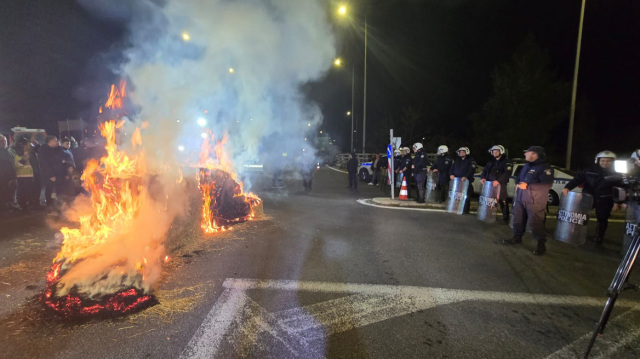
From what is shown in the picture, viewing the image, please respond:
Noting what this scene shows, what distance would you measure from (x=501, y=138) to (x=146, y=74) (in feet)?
66.7

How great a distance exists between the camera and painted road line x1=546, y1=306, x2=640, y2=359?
2.82 m

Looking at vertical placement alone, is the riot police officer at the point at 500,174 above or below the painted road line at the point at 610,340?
above

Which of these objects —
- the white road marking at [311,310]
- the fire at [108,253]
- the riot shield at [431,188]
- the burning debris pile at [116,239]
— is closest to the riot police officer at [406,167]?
the riot shield at [431,188]

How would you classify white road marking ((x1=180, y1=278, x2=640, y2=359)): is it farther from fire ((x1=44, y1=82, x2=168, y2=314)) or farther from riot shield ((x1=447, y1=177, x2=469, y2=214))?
riot shield ((x1=447, y1=177, x2=469, y2=214))

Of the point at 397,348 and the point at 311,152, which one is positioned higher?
the point at 311,152

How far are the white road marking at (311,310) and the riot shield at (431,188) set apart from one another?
6.11m

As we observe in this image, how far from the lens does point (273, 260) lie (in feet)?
16.0

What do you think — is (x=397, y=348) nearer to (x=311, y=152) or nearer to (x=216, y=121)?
(x=216, y=121)

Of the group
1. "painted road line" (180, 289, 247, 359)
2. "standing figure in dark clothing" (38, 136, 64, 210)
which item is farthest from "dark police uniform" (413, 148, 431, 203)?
"standing figure in dark clothing" (38, 136, 64, 210)

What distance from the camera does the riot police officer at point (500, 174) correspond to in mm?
7418

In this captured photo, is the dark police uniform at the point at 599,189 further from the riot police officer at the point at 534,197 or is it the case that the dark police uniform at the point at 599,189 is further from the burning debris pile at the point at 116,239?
the burning debris pile at the point at 116,239

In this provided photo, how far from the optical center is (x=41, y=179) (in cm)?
791

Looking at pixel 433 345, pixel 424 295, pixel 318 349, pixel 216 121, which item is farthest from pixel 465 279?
pixel 216 121

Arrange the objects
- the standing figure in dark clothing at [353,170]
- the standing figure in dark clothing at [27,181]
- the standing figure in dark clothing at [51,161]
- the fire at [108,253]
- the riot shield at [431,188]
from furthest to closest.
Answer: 1. the standing figure in dark clothing at [353,170]
2. the riot shield at [431,188]
3. the standing figure in dark clothing at [27,181]
4. the standing figure in dark clothing at [51,161]
5. the fire at [108,253]
